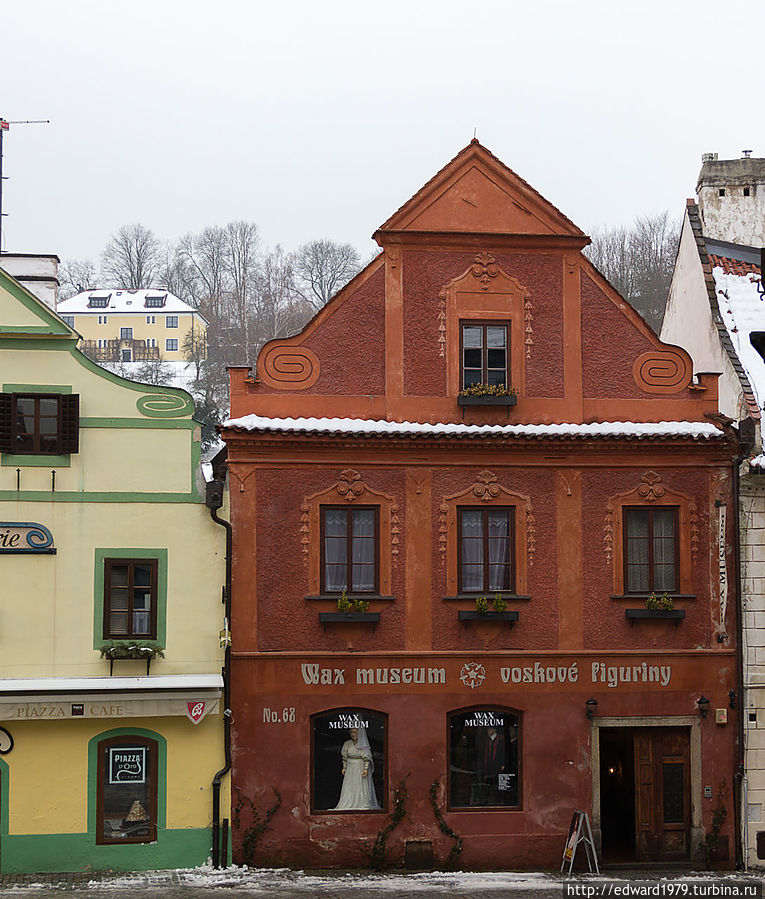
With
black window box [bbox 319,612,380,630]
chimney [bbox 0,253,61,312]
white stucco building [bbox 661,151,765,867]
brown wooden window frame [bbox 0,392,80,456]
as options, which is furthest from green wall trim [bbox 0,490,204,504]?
white stucco building [bbox 661,151,765,867]

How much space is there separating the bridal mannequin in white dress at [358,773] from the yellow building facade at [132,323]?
5429 centimetres

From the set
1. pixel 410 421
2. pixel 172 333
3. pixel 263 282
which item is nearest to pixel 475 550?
pixel 410 421

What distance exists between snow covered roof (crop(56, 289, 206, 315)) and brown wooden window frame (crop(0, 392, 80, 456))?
61607 millimetres

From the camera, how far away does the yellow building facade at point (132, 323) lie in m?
81.3

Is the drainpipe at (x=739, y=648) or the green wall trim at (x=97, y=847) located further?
the drainpipe at (x=739, y=648)

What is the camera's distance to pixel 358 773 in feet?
69.3

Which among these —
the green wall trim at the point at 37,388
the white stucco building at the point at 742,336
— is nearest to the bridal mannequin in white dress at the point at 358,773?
the white stucco building at the point at 742,336

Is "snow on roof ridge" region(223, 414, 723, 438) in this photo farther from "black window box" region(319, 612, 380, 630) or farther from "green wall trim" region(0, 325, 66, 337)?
"green wall trim" region(0, 325, 66, 337)

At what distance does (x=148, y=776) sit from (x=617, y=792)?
26.6 feet

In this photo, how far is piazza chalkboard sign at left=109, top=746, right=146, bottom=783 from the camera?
2030 centimetres

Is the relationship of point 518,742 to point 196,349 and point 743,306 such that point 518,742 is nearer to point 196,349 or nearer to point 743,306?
point 743,306

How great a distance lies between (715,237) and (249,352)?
124ft

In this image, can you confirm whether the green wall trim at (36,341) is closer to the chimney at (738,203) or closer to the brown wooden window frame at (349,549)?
the brown wooden window frame at (349,549)

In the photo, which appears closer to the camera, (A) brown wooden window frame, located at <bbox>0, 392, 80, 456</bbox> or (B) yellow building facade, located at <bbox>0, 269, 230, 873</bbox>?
(B) yellow building facade, located at <bbox>0, 269, 230, 873</bbox>
